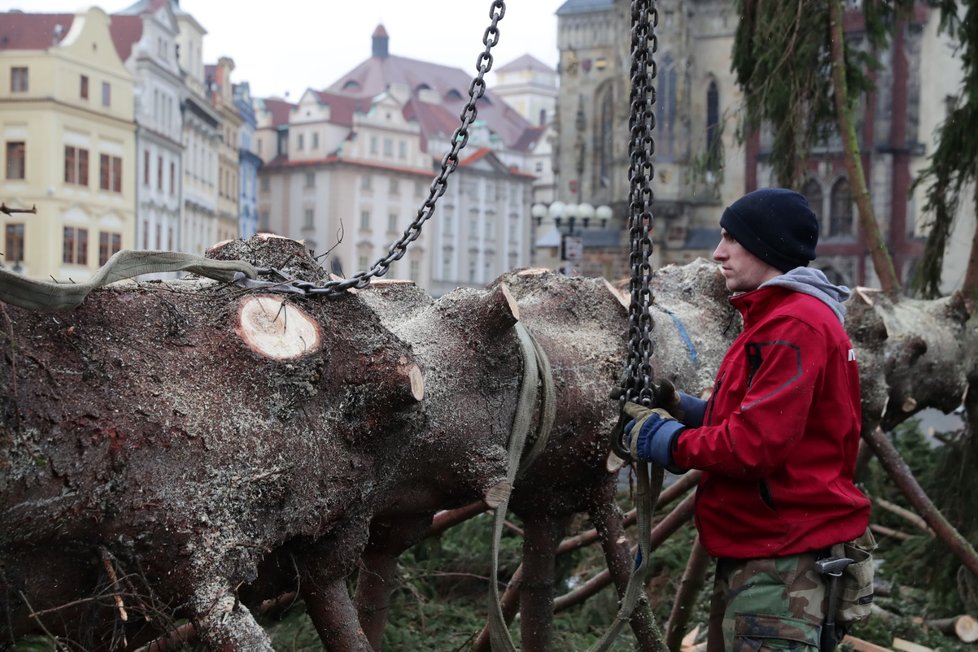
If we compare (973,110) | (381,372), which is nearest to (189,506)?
(381,372)

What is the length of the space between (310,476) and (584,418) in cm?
153

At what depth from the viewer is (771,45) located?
29.1ft

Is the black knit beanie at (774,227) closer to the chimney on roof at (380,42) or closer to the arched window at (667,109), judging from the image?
the arched window at (667,109)

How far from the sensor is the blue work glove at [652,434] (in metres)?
3.65

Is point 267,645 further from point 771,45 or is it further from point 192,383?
point 771,45

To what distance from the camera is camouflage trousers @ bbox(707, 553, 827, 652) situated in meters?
3.60

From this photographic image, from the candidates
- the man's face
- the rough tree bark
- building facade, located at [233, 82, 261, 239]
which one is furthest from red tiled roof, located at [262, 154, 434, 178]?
the man's face

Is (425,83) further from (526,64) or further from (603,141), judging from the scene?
(603,141)

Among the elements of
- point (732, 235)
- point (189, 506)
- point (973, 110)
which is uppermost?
point (973, 110)

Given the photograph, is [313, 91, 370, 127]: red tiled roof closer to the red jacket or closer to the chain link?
the chain link

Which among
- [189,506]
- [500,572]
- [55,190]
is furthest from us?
[55,190]

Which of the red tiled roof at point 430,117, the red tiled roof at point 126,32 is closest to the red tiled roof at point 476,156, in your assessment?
the red tiled roof at point 430,117

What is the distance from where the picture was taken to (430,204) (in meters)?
4.07

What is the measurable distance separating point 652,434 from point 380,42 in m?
86.3
